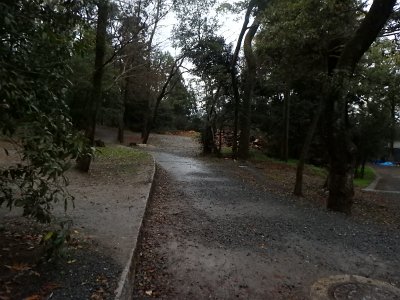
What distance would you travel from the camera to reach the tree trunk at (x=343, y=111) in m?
8.77

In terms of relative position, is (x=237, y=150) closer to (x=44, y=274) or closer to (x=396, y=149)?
(x=44, y=274)

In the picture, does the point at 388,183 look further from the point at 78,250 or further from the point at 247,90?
the point at 78,250

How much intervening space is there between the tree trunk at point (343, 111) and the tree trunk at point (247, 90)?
9019 mm

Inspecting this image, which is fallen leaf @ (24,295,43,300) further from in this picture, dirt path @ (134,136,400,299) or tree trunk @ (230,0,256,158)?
tree trunk @ (230,0,256,158)

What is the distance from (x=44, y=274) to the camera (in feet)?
12.3

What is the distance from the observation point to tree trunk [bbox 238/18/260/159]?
59.7ft

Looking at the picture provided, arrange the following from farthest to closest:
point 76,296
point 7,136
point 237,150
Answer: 1. point 237,150
2. point 76,296
3. point 7,136

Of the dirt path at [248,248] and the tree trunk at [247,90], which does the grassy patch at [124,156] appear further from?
the dirt path at [248,248]

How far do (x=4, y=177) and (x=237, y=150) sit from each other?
51.0 ft

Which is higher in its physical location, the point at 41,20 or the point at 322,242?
the point at 41,20

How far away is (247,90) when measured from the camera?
726 inches

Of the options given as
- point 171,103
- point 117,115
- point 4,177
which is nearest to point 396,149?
point 171,103

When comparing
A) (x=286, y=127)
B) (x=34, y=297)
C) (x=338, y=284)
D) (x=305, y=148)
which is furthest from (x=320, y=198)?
(x=34, y=297)

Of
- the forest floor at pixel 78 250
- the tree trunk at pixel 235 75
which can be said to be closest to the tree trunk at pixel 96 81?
the forest floor at pixel 78 250
